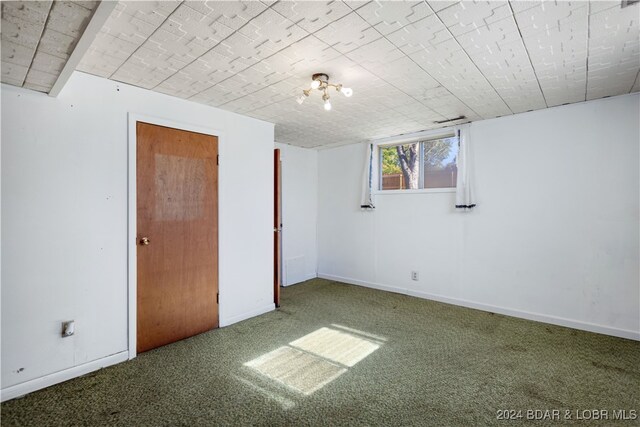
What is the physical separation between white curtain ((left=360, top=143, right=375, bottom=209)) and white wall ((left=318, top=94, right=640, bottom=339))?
12.9 inches

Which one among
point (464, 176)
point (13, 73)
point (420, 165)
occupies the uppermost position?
point (13, 73)

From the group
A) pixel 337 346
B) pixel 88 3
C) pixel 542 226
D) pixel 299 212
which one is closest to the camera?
pixel 88 3

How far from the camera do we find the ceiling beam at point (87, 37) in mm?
1305

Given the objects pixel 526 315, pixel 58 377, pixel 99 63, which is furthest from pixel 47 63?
pixel 526 315

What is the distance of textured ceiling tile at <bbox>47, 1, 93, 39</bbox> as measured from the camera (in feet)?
4.33

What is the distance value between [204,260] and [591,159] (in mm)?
4032

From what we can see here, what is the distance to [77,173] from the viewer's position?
2.36 metres

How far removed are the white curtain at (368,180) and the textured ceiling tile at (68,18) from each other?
377 cm

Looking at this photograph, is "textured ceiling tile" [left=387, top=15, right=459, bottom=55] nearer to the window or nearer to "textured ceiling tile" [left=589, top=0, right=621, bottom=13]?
"textured ceiling tile" [left=589, top=0, right=621, bottom=13]

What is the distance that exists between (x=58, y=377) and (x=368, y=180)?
13.2 ft

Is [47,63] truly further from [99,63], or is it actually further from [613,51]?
[613,51]

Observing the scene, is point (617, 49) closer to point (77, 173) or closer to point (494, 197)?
point (494, 197)

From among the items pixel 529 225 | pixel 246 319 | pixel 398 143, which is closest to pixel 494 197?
pixel 529 225

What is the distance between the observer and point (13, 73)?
75.4 inches
